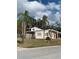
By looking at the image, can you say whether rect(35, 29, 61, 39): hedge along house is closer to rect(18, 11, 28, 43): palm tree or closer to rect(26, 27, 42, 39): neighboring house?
rect(26, 27, 42, 39): neighboring house

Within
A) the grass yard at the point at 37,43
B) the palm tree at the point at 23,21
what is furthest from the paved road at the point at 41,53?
the palm tree at the point at 23,21

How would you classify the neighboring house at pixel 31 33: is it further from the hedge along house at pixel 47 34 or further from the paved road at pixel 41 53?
the paved road at pixel 41 53

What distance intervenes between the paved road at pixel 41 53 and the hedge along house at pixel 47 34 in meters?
0.12

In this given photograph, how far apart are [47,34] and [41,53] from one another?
222mm

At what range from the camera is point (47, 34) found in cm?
195

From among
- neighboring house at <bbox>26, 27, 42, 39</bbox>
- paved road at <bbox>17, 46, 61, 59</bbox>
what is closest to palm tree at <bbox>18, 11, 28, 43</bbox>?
neighboring house at <bbox>26, 27, 42, 39</bbox>

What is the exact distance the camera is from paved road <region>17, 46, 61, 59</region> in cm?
185

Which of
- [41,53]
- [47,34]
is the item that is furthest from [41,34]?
[41,53]

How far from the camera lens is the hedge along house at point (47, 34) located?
1900 mm

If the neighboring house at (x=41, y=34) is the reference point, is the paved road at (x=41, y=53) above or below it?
below
